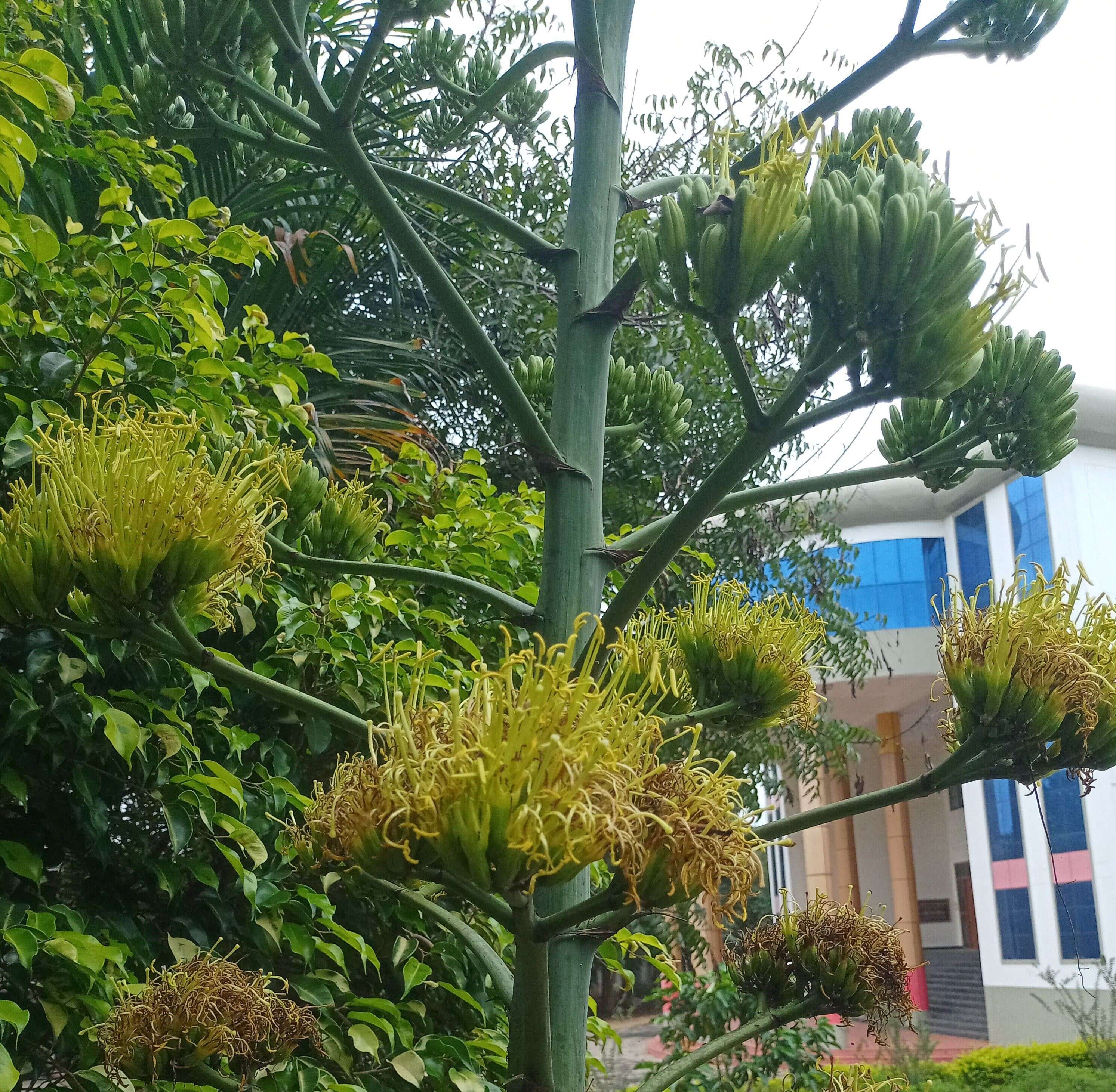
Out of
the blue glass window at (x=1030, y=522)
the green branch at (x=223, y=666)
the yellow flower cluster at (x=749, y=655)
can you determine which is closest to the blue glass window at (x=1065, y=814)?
the blue glass window at (x=1030, y=522)

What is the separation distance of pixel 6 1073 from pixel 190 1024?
0.39 metres

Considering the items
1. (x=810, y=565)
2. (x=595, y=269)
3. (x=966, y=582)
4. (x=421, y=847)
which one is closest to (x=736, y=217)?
(x=595, y=269)

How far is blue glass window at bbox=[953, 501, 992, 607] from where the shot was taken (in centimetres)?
1600

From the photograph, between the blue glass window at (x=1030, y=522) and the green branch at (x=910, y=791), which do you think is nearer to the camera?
the green branch at (x=910, y=791)

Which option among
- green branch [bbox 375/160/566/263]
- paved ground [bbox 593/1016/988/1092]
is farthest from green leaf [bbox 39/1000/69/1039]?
paved ground [bbox 593/1016/988/1092]

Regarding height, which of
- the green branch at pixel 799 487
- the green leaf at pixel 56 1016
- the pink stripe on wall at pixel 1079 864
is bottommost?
the pink stripe on wall at pixel 1079 864

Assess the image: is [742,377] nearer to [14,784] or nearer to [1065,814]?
[14,784]

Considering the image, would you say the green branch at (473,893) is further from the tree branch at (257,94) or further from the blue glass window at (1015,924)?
the blue glass window at (1015,924)

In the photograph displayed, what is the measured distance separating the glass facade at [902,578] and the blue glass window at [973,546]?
35cm

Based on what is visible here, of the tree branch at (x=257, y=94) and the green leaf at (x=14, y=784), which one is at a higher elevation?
the tree branch at (x=257, y=94)

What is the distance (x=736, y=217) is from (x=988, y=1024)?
1722cm

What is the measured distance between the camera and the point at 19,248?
2.59 m

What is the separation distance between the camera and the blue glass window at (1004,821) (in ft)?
49.1

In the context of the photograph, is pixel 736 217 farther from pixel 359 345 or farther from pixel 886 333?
pixel 359 345
